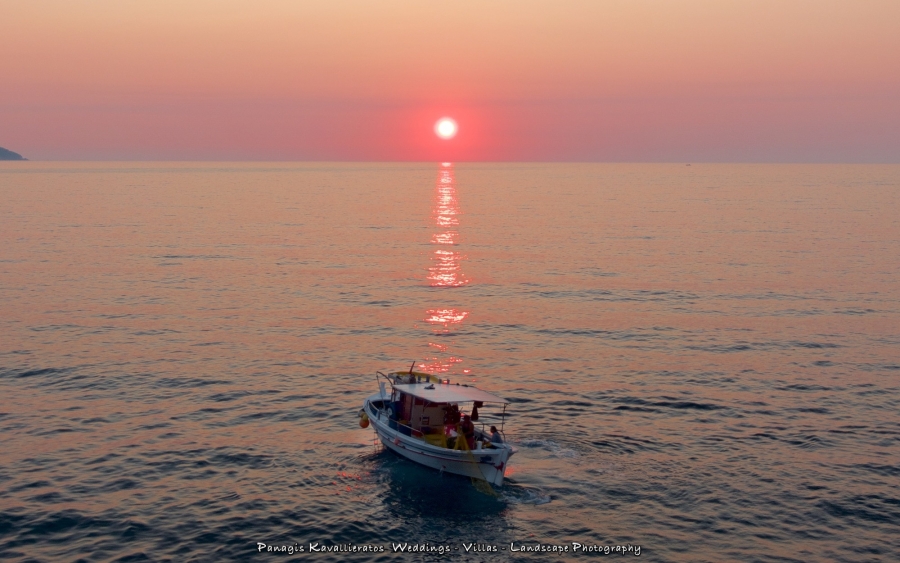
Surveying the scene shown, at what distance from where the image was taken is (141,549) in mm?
30672

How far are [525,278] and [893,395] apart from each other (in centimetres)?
4577

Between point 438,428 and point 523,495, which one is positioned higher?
point 438,428

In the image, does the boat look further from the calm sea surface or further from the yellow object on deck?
the calm sea surface

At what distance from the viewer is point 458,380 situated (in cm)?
5175

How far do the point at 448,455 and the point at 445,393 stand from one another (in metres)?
3.52

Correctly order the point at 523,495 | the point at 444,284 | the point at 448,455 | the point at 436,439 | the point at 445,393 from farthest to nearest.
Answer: the point at 444,284 → the point at 445,393 → the point at 436,439 → the point at 448,455 → the point at 523,495

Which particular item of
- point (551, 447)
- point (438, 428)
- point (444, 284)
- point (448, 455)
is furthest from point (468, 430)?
point (444, 284)

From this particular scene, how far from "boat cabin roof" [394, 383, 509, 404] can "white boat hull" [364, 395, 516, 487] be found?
2.06 metres

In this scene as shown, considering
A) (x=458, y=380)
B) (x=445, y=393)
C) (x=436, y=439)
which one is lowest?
(x=436, y=439)

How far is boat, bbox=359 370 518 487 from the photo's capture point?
36.8 metres

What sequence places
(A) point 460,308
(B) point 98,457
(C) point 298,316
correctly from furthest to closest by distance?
(A) point 460,308
(C) point 298,316
(B) point 98,457

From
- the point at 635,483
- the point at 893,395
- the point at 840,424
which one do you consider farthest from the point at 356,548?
the point at 893,395

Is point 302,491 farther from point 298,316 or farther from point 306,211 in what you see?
point 306,211

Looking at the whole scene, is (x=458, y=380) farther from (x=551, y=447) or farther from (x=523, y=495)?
(x=523, y=495)
